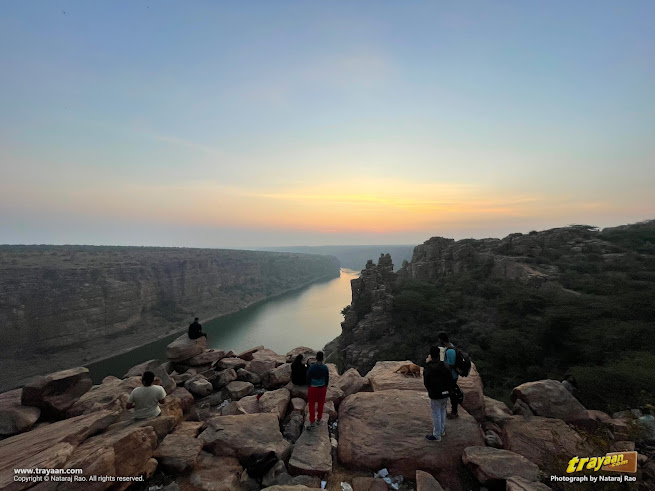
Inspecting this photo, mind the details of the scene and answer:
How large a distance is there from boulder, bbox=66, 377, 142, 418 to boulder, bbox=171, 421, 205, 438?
1.52m

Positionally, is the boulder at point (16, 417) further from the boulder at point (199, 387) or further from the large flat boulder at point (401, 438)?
the large flat boulder at point (401, 438)

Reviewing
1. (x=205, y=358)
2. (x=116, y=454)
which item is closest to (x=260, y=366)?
(x=205, y=358)

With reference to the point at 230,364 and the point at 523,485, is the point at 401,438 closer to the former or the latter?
the point at 523,485

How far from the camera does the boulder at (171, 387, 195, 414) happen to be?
331 inches

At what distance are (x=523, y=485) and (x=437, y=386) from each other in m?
1.87

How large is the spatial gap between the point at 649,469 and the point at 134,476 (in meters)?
8.95

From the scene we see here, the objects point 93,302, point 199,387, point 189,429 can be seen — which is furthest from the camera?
point 93,302

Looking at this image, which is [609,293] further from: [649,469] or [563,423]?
[649,469]

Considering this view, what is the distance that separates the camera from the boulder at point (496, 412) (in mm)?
7441

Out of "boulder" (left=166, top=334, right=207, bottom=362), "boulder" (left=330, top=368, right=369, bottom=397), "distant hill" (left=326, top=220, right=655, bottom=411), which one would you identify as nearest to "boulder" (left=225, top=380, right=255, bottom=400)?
"boulder" (left=166, top=334, right=207, bottom=362)

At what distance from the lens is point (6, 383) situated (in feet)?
128

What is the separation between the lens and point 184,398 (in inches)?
334

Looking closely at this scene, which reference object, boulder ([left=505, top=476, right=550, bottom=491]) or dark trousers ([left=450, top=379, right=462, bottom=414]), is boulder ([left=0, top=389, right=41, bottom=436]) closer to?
dark trousers ([left=450, top=379, right=462, bottom=414])

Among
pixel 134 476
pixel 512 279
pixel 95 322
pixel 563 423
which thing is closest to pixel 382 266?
pixel 512 279
